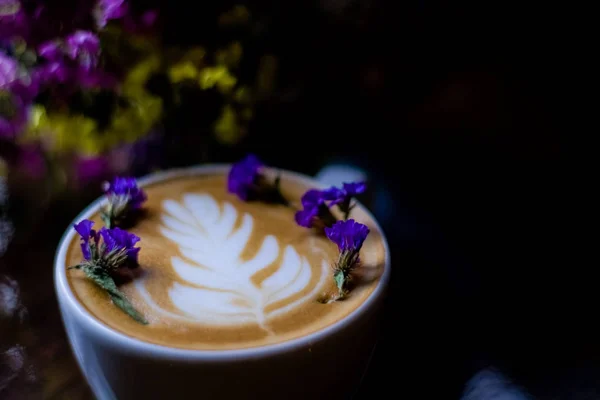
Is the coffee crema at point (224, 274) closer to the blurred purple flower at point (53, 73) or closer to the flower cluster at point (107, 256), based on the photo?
the flower cluster at point (107, 256)

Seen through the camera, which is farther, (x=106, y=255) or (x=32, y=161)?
(x=32, y=161)

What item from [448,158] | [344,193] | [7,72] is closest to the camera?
[344,193]

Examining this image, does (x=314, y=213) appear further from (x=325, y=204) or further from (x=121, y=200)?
(x=121, y=200)

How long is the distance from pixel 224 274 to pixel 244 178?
6.4 inches

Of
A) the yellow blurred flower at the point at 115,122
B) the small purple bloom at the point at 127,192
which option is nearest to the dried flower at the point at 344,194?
the small purple bloom at the point at 127,192

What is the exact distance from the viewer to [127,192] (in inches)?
24.0

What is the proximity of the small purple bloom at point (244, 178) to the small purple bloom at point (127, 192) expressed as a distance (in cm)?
11

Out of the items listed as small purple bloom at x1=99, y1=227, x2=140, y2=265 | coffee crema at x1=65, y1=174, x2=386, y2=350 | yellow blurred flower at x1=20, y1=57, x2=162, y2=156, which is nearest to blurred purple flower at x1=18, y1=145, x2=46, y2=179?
yellow blurred flower at x1=20, y1=57, x2=162, y2=156

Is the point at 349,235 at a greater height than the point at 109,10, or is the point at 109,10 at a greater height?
the point at 109,10

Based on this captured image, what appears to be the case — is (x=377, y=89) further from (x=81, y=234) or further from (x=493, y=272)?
(x=81, y=234)

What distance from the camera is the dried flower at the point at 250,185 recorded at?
0.67 metres

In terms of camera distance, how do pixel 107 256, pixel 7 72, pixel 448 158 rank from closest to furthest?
1. pixel 107 256
2. pixel 7 72
3. pixel 448 158

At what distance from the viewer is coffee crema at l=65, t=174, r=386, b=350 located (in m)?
0.46

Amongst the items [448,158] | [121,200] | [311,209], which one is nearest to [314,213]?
[311,209]
